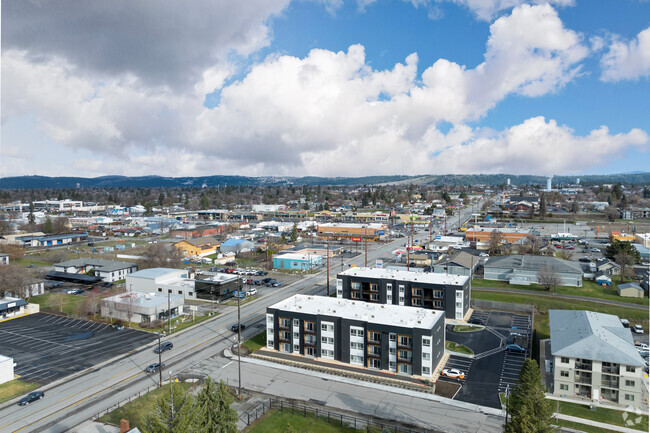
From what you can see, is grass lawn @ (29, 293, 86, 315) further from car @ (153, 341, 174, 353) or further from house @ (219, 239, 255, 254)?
house @ (219, 239, 255, 254)

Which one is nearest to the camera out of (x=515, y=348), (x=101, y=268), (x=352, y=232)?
(x=515, y=348)

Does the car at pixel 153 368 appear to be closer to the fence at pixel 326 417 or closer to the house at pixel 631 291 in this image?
the fence at pixel 326 417

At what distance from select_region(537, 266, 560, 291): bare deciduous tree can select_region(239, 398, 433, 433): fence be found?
33.4 metres

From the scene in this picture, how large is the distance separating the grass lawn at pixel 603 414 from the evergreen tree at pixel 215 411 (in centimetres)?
1930

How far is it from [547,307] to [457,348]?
1564cm

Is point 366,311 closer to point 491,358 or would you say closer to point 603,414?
point 491,358

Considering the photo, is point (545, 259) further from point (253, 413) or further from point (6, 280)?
point (6, 280)

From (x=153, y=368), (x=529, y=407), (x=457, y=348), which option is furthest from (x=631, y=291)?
(x=153, y=368)

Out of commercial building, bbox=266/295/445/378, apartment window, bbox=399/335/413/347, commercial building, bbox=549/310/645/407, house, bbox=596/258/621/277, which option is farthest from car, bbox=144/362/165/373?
house, bbox=596/258/621/277

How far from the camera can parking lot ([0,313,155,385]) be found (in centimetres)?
2958

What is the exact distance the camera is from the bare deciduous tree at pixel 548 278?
47656mm

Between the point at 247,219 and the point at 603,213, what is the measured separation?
366ft

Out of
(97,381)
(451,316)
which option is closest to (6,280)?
(97,381)

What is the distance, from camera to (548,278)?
47812mm
